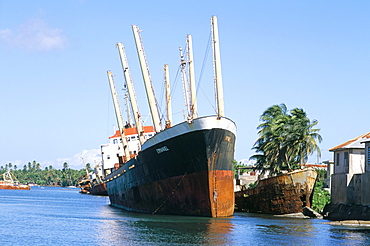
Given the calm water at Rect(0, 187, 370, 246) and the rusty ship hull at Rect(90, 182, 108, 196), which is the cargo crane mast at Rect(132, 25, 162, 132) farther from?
the rusty ship hull at Rect(90, 182, 108, 196)

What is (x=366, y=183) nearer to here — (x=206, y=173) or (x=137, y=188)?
(x=206, y=173)

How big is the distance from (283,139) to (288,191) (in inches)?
536

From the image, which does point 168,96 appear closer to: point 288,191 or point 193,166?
point 193,166

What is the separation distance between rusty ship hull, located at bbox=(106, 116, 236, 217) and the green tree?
14212 millimetres

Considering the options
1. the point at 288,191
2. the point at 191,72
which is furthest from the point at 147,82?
the point at 288,191

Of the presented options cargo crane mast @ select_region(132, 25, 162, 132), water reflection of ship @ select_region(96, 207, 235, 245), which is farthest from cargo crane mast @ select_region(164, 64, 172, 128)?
water reflection of ship @ select_region(96, 207, 235, 245)

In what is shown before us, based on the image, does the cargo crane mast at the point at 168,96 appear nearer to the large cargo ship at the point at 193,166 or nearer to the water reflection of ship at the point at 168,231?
the large cargo ship at the point at 193,166

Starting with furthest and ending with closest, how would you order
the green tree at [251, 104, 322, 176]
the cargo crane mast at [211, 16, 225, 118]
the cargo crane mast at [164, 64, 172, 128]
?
the green tree at [251, 104, 322, 176] → the cargo crane mast at [164, 64, 172, 128] → the cargo crane mast at [211, 16, 225, 118]

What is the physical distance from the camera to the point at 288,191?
1993 inches

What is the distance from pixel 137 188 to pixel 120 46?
16341 millimetres

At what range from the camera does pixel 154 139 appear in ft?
155

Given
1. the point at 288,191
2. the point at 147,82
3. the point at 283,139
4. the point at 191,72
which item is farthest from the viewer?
the point at 283,139

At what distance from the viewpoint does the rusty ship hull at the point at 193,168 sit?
42.9 m

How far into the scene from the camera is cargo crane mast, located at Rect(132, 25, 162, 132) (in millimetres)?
54469
